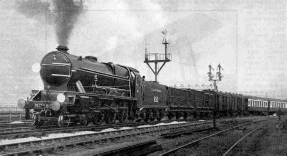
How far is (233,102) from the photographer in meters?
38.7

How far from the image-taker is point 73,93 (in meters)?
13.5

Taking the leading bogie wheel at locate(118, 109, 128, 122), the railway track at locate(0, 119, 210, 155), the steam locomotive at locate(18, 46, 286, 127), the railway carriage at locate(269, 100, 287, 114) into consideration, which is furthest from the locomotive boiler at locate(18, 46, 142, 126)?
the railway carriage at locate(269, 100, 287, 114)

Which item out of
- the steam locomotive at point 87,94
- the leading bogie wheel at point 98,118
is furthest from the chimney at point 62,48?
the leading bogie wheel at point 98,118

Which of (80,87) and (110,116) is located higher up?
(80,87)

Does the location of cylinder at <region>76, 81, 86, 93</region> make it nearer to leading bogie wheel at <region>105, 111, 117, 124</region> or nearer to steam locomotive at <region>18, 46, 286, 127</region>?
steam locomotive at <region>18, 46, 286, 127</region>

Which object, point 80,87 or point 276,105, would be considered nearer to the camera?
point 80,87

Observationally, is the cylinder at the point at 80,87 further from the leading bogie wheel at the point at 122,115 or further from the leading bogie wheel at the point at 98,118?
the leading bogie wheel at the point at 122,115

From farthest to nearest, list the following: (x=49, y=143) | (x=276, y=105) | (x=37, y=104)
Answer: (x=276, y=105)
(x=37, y=104)
(x=49, y=143)

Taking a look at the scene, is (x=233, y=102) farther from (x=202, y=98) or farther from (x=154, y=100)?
(x=154, y=100)

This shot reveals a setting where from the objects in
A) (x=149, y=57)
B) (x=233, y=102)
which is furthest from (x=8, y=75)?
(x=233, y=102)

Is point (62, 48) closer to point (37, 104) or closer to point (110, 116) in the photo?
point (37, 104)

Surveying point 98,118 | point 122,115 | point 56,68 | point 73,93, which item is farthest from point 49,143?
point 122,115

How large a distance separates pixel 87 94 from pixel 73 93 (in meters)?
0.89

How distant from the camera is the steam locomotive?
13539 millimetres
